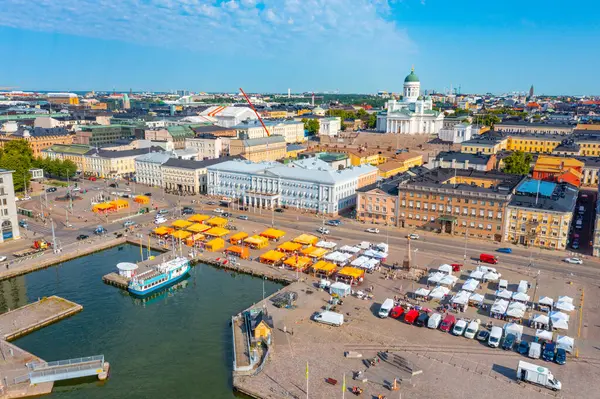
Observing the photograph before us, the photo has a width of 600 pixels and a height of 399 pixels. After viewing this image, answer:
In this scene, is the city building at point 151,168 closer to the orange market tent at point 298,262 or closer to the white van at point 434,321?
the orange market tent at point 298,262

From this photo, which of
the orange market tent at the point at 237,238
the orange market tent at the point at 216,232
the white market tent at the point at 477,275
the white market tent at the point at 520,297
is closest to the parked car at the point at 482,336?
the white market tent at the point at 520,297

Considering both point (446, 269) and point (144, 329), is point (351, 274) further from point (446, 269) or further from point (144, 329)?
point (144, 329)

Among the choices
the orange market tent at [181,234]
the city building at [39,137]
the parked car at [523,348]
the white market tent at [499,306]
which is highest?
the city building at [39,137]

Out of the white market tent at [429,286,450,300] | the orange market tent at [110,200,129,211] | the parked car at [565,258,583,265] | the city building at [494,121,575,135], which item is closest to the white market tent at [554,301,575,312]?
the white market tent at [429,286,450,300]

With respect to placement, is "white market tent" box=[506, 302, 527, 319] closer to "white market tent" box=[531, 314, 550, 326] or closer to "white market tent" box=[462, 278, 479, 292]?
"white market tent" box=[531, 314, 550, 326]

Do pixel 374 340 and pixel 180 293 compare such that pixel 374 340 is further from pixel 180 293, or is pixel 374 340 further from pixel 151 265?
pixel 151 265

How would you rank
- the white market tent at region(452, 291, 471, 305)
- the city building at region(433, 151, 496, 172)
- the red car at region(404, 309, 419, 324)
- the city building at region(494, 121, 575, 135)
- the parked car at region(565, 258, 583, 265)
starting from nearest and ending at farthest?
the red car at region(404, 309, 419, 324) < the white market tent at region(452, 291, 471, 305) < the parked car at region(565, 258, 583, 265) < the city building at region(433, 151, 496, 172) < the city building at region(494, 121, 575, 135)
